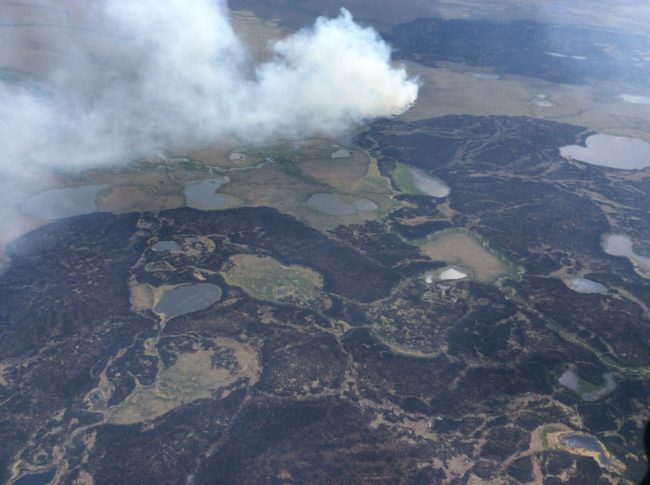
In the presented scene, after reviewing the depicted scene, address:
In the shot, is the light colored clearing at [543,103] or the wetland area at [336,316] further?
the light colored clearing at [543,103]

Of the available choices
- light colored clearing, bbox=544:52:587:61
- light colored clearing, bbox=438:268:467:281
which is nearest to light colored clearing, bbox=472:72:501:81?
light colored clearing, bbox=544:52:587:61

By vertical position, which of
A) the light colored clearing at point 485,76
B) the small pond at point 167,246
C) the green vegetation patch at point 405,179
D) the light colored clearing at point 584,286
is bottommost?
the light colored clearing at point 584,286

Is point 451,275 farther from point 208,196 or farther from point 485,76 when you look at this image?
point 485,76

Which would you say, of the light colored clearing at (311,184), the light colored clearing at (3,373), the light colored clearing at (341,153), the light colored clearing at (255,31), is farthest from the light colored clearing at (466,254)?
the light colored clearing at (255,31)

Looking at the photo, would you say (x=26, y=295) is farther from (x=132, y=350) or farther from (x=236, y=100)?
(x=236, y=100)

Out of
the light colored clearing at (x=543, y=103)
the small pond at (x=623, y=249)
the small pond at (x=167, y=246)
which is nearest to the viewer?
the small pond at (x=167, y=246)

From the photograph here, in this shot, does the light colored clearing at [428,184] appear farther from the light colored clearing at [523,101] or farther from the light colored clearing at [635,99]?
the light colored clearing at [635,99]

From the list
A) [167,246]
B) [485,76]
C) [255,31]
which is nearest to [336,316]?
[167,246]
